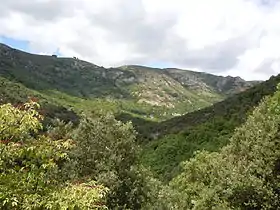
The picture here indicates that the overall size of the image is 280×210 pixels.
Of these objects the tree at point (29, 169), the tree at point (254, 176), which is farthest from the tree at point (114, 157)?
the tree at point (29, 169)

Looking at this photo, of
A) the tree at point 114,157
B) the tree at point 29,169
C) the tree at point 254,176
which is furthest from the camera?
the tree at point 254,176

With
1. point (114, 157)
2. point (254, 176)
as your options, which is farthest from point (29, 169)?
point (254, 176)

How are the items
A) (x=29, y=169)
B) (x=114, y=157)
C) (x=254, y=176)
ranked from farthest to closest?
(x=254, y=176)
(x=114, y=157)
(x=29, y=169)

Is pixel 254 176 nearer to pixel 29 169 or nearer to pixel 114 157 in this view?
pixel 114 157

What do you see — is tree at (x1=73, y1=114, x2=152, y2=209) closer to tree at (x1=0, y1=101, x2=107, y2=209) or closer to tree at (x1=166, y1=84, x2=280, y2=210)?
tree at (x1=166, y1=84, x2=280, y2=210)

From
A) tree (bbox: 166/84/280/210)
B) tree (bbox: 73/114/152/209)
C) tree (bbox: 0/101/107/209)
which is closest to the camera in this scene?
tree (bbox: 0/101/107/209)

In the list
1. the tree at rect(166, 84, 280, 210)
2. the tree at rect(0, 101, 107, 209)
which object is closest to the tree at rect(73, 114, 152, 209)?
the tree at rect(166, 84, 280, 210)

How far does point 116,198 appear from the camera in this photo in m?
22.3

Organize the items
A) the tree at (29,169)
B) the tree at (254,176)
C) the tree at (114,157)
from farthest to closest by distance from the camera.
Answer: the tree at (254,176) < the tree at (114,157) < the tree at (29,169)

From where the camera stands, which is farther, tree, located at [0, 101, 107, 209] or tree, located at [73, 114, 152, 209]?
tree, located at [73, 114, 152, 209]

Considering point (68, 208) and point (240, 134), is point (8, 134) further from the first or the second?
point (240, 134)

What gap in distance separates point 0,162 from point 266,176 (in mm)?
16769

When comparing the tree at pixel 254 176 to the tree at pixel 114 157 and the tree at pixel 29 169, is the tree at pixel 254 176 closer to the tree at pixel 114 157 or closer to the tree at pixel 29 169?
the tree at pixel 114 157

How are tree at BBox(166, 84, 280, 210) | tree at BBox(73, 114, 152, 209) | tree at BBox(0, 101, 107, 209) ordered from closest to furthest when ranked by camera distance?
1. tree at BBox(0, 101, 107, 209)
2. tree at BBox(73, 114, 152, 209)
3. tree at BBox(166, 84, 280, 210)
